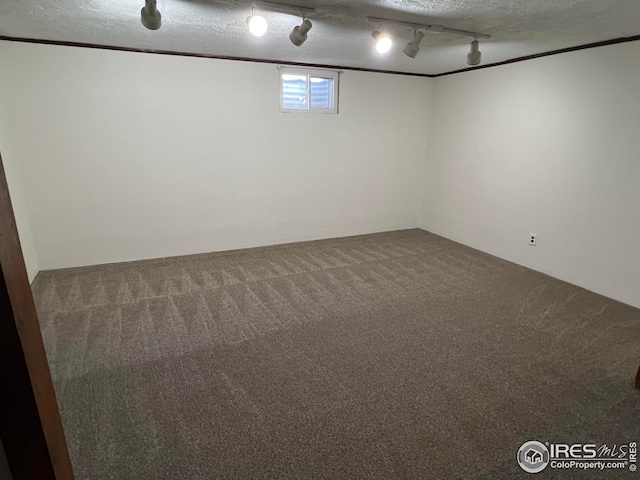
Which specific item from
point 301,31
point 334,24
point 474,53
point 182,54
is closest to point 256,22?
point 301,31

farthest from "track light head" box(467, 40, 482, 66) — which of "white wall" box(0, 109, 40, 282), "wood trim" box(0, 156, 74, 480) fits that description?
"white wall" box(0, 109, 40, 282)

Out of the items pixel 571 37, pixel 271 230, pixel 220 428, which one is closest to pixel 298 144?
pixel 271 230

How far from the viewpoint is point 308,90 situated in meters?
4.39

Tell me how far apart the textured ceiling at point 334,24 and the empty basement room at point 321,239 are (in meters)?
0.03

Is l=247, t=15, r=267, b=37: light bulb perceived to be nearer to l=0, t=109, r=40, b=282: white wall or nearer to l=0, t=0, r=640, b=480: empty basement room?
l=0, t=0, r=640, b=480: empty basement room

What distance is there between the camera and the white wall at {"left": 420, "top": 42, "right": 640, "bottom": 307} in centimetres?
308

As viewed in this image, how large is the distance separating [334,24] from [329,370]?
8.01 feet

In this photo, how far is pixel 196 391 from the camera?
2045mm

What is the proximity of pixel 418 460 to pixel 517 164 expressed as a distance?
3.48m

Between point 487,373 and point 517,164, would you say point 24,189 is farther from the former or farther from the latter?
point 517,164

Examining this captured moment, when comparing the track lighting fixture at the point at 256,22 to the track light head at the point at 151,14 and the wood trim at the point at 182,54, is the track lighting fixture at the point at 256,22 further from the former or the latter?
the wood trim at the point at 182,54

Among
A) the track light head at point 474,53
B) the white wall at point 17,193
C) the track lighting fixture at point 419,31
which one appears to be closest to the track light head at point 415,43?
the track lighting fixture at point 419,31

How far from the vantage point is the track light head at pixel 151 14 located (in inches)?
81.5

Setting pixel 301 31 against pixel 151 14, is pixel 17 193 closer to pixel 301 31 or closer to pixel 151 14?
pixel 151 14
